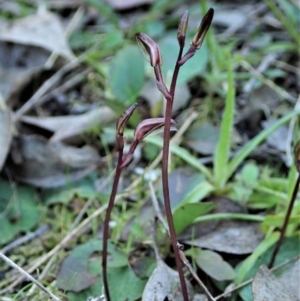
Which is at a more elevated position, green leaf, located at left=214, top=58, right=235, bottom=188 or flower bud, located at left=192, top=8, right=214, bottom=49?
flower bud, located at left=192, top=8, right=214, bottom=49

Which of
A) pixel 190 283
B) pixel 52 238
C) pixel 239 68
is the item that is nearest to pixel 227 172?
pixel 190 283

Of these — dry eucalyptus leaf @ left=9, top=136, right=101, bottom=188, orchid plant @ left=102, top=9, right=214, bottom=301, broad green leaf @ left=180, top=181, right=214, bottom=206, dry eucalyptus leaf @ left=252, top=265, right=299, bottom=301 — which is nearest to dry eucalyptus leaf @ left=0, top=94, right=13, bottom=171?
dry eucalyptus leaf @ left=9, top=136, right=101, bottom=188

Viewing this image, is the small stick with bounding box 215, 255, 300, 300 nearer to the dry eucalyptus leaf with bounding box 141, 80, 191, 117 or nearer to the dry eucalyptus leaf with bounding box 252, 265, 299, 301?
the dry eucalyptus leaf with bounding box 252, 265, 299, 301

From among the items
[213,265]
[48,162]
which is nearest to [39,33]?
[48,162]

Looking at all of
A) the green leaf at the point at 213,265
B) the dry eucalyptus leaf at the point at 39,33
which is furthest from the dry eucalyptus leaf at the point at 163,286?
the dry eucalyptus leaf at the point at 39,33

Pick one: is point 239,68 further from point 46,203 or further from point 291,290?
point 291,290

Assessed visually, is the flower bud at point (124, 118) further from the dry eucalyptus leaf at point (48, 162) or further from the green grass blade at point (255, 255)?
the dry eucalyptus leaf at point (48, 162)
